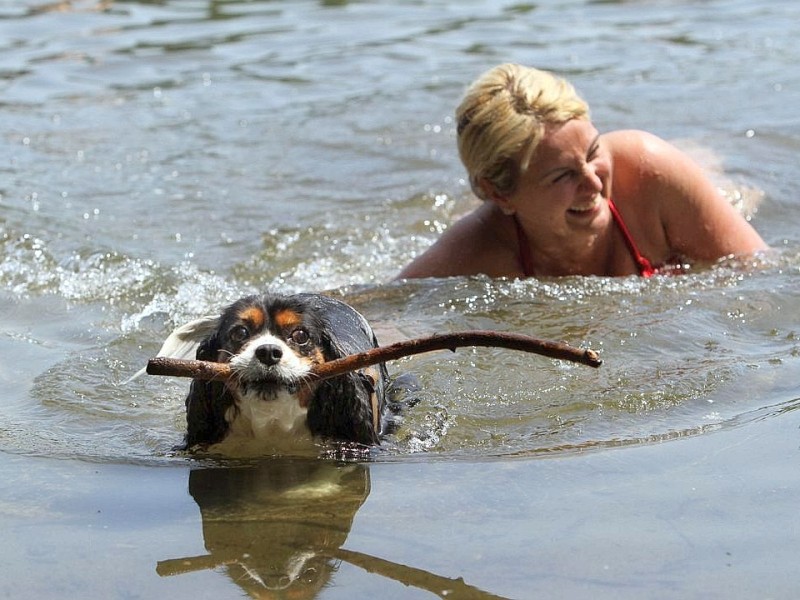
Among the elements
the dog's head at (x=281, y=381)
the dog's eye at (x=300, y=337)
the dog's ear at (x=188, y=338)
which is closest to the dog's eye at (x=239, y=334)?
the dog's head at (x=281, y=381)

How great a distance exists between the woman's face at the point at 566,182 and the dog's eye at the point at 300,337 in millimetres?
2238

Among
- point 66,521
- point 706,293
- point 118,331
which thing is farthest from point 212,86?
point 66,521

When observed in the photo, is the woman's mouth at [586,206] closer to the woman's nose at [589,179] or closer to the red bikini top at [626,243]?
the woman's nose at [589,179]

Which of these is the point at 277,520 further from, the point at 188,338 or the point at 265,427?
the point at 188,338

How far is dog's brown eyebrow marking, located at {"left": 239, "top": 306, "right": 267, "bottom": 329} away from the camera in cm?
412

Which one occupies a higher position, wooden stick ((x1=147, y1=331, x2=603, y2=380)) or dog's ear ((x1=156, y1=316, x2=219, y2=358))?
wooden stick ((x1=147, y1=331, x2=603, y2=380))

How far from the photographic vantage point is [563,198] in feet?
20.1

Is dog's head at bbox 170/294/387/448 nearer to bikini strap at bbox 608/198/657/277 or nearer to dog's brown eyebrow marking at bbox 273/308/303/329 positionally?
dog's brown eyebrow marking at bbox 273/308/303/329

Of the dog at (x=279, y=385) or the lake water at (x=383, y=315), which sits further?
the dog at (x=279, y=385)

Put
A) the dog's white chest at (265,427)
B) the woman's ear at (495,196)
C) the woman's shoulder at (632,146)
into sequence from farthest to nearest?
the woman's shoulder at (632,146) → the woman's ear at (495,196) → the dog's white chest at (265,427)

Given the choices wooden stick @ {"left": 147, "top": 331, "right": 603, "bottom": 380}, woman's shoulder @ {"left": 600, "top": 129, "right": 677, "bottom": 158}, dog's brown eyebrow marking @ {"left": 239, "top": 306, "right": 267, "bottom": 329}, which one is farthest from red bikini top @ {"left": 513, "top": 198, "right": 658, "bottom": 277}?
wooden stick @ {"left": 147, "top": 331, "right": 603, "bottom": 380}

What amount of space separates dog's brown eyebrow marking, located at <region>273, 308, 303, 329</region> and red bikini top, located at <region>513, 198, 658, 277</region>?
252cm

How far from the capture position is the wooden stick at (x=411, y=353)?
135 inches

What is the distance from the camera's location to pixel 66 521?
12.3ft
